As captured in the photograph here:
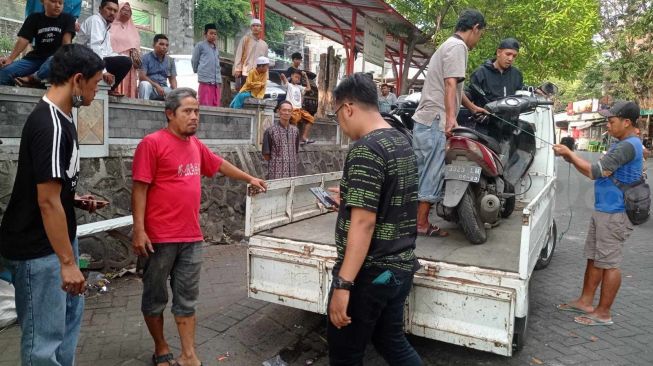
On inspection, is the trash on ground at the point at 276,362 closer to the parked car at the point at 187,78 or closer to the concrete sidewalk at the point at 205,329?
the concrete sidewalk at the point at 205,329

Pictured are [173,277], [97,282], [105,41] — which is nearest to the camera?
[173,277]

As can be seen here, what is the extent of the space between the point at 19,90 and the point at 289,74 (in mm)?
6491

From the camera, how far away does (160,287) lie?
3.06 meters

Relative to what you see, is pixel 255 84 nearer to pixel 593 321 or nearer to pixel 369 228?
pixel 593 321

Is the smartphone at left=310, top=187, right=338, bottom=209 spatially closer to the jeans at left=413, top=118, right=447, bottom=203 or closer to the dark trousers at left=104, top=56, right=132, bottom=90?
the jeans at left=413, top=118, right=447, bottom=203

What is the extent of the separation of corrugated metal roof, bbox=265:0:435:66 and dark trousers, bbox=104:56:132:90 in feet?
22.6

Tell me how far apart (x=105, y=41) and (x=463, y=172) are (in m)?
4.14

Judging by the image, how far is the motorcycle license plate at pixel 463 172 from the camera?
3.80 metres

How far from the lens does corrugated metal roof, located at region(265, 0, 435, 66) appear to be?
11.4 meters

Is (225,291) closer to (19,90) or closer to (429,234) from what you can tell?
(429,234)

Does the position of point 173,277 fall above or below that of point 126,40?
Answer: below

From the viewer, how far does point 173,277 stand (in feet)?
10.4


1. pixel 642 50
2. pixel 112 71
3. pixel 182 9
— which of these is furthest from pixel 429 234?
pixel 642 50

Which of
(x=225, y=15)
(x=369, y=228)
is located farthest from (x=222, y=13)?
(x=369, y=228)
